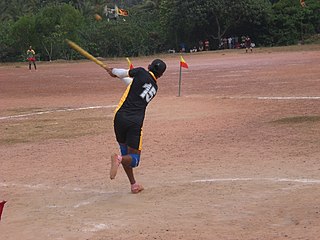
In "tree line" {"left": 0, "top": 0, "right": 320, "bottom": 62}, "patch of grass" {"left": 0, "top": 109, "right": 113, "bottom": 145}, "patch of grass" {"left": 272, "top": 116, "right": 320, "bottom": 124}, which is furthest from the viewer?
"tree line" {"left": 0, "top": 0, "right": 320, "bottom": 62}

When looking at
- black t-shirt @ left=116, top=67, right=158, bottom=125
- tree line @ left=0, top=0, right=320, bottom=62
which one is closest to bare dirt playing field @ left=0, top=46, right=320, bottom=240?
black t-shirt @ left=116, top=67, right=158, bottom=125

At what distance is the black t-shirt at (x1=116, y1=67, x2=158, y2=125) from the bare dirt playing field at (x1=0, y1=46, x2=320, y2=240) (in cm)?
108

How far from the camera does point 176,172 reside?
1011 cm

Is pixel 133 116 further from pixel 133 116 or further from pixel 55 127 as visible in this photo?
pixel 55 127

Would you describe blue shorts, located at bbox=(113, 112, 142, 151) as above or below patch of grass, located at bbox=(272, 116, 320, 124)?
above

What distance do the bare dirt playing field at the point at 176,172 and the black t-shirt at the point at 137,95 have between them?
1077 millimetres

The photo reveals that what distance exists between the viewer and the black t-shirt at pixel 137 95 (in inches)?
342

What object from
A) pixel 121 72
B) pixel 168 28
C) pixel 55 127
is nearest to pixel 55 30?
pixel 168 28

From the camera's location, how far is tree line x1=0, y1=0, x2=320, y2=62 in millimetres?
68062

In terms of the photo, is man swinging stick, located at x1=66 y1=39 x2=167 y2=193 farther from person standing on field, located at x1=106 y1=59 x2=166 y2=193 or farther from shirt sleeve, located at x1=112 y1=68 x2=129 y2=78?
shirt sleeve, located at x1=112 y1=68 x2=129 y2=78

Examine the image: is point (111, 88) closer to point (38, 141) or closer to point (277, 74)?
point (277, 74)

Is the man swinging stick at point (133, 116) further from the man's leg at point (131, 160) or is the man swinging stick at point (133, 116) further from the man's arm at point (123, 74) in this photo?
the man's arm at point (123, 74)

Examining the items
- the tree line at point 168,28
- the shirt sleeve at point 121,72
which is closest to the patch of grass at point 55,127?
the shirt sleeve at point 121,72

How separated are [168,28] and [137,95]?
2618 inches
